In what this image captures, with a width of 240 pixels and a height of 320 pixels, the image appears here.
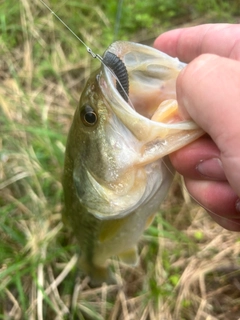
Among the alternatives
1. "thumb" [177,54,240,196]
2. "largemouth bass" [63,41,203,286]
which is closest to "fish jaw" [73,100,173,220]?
"largemouth bass" [63,41,203,286]

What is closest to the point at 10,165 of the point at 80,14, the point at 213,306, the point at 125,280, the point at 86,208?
the point at 125,280

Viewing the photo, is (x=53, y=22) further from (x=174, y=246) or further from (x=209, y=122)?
(x=209, y=122)

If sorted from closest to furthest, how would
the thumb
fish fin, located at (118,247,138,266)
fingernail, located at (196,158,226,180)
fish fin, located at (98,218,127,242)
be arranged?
1. the thumb
2. fingernail, located at (196,158,226,180)
3. fish fin, located at (98,218,127,242)
4. fish fin, located at (118,247,138,266)

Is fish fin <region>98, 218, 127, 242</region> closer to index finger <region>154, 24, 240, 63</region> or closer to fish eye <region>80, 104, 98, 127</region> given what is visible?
fish eye <region>80, 104, 98, 127</region>

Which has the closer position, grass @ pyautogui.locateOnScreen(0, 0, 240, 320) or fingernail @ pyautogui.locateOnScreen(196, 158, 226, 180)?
fingernail @ pyautogui.locateOnScreen(196, 158, 226, 180)

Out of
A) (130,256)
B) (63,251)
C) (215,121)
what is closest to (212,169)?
(215,121)

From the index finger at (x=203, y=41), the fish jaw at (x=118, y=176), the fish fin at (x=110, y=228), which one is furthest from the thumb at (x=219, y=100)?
the fish fin at (x=110, y=228)

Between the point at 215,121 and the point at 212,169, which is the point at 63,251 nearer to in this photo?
the point at 212,169

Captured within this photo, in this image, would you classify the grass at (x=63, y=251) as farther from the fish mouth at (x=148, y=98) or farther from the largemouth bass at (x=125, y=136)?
the fish mouth at (x=148, y=98)
